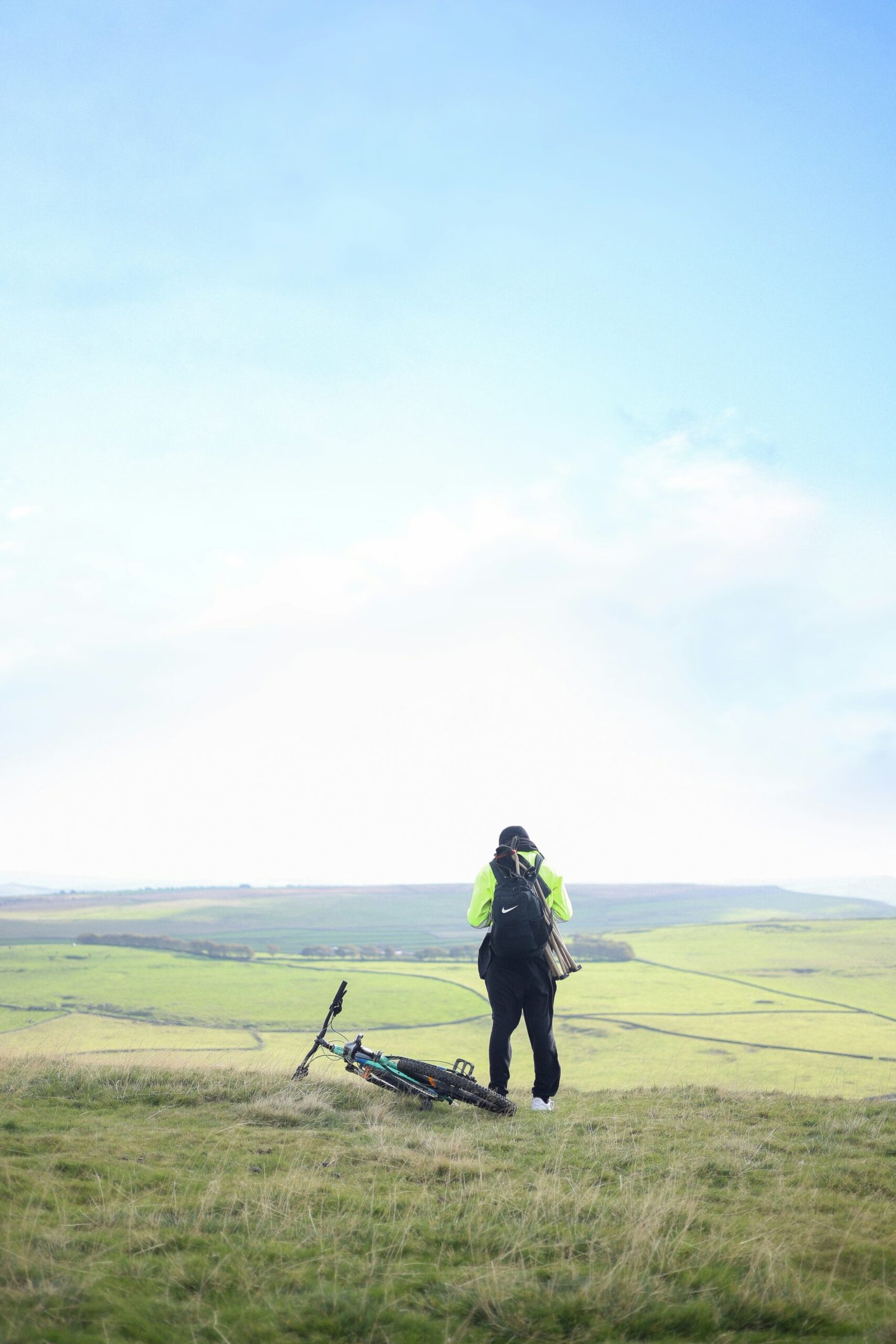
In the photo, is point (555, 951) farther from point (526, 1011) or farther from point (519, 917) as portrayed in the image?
point (519, 917)

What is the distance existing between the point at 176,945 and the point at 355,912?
64254 millimetres

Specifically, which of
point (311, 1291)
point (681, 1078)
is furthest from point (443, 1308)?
point (681, 1078)

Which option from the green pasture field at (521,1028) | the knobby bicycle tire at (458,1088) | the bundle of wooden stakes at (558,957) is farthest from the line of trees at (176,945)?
the knobby bicycle tire at (458,1088)

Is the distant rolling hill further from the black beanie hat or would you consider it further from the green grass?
the green grass

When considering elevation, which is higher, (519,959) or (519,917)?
(519,917)

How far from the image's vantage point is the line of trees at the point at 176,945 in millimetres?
78625

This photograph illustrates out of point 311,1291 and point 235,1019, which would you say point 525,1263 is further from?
point 235,1019

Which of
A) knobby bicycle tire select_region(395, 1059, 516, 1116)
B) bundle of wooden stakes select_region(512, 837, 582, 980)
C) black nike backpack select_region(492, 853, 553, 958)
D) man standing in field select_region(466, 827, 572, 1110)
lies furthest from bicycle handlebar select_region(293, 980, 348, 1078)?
bundle of wooden stakes select_region(512, 837, 582, 980)

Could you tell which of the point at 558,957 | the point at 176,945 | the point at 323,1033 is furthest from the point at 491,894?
the point at 176,945

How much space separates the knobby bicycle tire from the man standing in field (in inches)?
22.8

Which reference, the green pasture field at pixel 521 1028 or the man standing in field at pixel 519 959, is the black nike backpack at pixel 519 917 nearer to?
the man standing in field at pixel 519 959

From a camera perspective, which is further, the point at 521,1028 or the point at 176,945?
the point at 176,945

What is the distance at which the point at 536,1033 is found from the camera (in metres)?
10.5

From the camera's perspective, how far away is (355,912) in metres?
143
